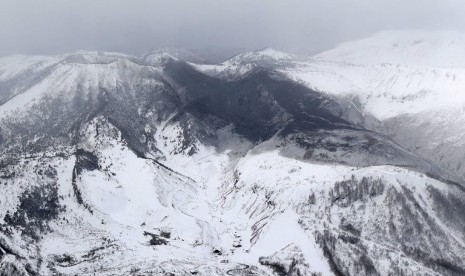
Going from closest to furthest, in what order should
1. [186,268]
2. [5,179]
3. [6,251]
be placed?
[6,251] → [186,268] → [5,179]

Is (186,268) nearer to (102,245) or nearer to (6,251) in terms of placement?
(102,245)

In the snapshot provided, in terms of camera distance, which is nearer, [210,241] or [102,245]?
[102,245]

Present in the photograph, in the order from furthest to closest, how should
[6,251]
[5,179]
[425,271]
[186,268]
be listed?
[5,179] < [425,271] < [186,268] < [6,251]

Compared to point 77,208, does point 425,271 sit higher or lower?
lower

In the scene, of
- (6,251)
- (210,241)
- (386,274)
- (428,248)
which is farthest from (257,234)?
(6,251)

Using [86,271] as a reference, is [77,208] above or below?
above

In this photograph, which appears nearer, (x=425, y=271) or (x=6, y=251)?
(x=6, y=251)

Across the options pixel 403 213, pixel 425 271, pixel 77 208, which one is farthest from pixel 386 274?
pixel 77 208

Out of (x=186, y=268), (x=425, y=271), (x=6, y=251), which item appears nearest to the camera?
(x=6, y=251)

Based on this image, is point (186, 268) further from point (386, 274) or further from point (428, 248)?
point (428, 248)
